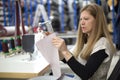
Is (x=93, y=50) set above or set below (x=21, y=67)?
above

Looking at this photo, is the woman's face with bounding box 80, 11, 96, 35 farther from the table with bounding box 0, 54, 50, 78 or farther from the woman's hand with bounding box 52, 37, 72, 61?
the table with bounding box 0, 54, 50, 78

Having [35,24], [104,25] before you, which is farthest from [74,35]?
[104,25]

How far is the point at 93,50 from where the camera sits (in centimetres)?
163

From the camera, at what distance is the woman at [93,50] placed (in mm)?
1568

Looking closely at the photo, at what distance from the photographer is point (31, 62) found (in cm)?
176

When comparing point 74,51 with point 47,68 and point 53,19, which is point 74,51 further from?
point 53,19

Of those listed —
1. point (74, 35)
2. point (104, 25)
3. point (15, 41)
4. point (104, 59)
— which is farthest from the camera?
point (74, 35)

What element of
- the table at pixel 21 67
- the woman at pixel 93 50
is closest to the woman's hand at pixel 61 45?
the woman at pixel 93 50

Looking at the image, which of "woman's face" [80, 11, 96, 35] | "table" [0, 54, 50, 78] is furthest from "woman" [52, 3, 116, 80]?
"table" [0, 54, 50, 78]

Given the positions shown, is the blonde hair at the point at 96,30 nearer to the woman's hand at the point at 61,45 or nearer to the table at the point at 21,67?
the woman's hand at the point at 61,45

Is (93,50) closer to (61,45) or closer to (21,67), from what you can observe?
(61,45)

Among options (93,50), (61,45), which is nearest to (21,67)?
(61,45)

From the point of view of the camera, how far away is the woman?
157 centimetres

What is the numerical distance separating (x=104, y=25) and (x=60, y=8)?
1.66 metres
